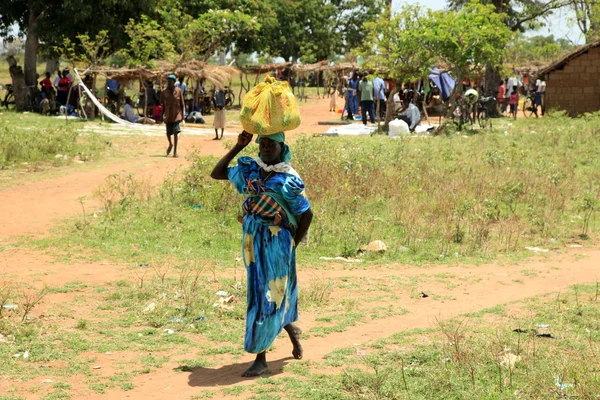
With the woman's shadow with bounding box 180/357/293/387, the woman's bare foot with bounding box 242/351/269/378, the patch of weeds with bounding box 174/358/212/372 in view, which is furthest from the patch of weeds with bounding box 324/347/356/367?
the patch of weeds with bounding box 174/358/212/372

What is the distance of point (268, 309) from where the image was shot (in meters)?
4.54

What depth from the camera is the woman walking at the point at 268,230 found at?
178 inches

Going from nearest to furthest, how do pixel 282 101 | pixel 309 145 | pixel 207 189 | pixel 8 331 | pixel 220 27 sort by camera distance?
pixel 282 101, pixel 8 331, pixel 207 189, pixel 309 145, pixel 220 27

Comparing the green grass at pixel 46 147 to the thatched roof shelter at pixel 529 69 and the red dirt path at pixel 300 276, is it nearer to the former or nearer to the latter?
the red dirt path at pixel 300 276

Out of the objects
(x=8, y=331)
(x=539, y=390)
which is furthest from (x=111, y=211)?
(x=539, y=390)

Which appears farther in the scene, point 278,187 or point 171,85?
point 171,85

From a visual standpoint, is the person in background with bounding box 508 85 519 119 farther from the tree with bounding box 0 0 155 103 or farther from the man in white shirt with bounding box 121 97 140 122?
the tree with bounding box 0 0 155 103

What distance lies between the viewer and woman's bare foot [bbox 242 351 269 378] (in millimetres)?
4590

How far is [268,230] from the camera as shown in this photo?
458cm

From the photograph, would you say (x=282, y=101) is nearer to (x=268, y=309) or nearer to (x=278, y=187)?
(x=278, y=187)

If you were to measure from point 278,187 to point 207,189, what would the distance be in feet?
18.2

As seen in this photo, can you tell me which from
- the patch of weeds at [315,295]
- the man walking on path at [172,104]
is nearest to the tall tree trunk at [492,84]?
the man walking on path at [172,104]

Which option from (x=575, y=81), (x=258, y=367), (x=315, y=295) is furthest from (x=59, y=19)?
(x=258, y=367)

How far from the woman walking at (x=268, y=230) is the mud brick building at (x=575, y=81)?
21.1 metres
